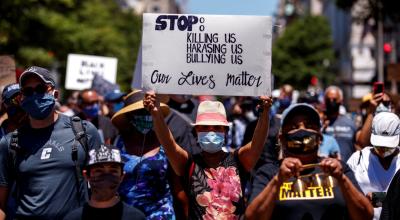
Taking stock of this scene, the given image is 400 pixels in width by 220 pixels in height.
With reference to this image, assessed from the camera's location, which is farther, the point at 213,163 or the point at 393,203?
the point at 213,163

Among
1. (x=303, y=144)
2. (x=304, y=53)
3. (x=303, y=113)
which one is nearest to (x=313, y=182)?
(x=303, y=144)

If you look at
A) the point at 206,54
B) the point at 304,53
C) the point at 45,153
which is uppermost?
the point at 304,53

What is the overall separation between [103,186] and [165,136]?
0.75m

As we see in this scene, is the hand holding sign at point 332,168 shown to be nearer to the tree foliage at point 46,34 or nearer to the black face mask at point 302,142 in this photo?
the black face mask at point 302,142

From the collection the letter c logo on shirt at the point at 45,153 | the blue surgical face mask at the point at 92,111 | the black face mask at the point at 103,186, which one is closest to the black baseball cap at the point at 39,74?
the letter c logo on shirt at the point at 45,153

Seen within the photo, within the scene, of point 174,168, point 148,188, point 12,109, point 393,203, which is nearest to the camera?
point 393,203

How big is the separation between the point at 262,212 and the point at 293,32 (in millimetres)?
54269

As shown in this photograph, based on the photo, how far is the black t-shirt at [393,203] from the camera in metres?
4.51

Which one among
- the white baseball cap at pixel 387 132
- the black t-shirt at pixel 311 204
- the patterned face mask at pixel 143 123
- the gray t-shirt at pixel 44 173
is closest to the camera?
the black t-shirt at pixel 311 204

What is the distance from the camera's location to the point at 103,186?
4.61 meters

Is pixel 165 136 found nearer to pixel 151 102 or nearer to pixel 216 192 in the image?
pixel 151 102

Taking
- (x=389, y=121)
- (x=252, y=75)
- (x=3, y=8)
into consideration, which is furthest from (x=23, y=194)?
(x=3, y=8)

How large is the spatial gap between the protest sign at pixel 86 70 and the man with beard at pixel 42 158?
7.14 m

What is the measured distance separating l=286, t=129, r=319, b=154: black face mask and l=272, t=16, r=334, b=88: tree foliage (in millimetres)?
50543
